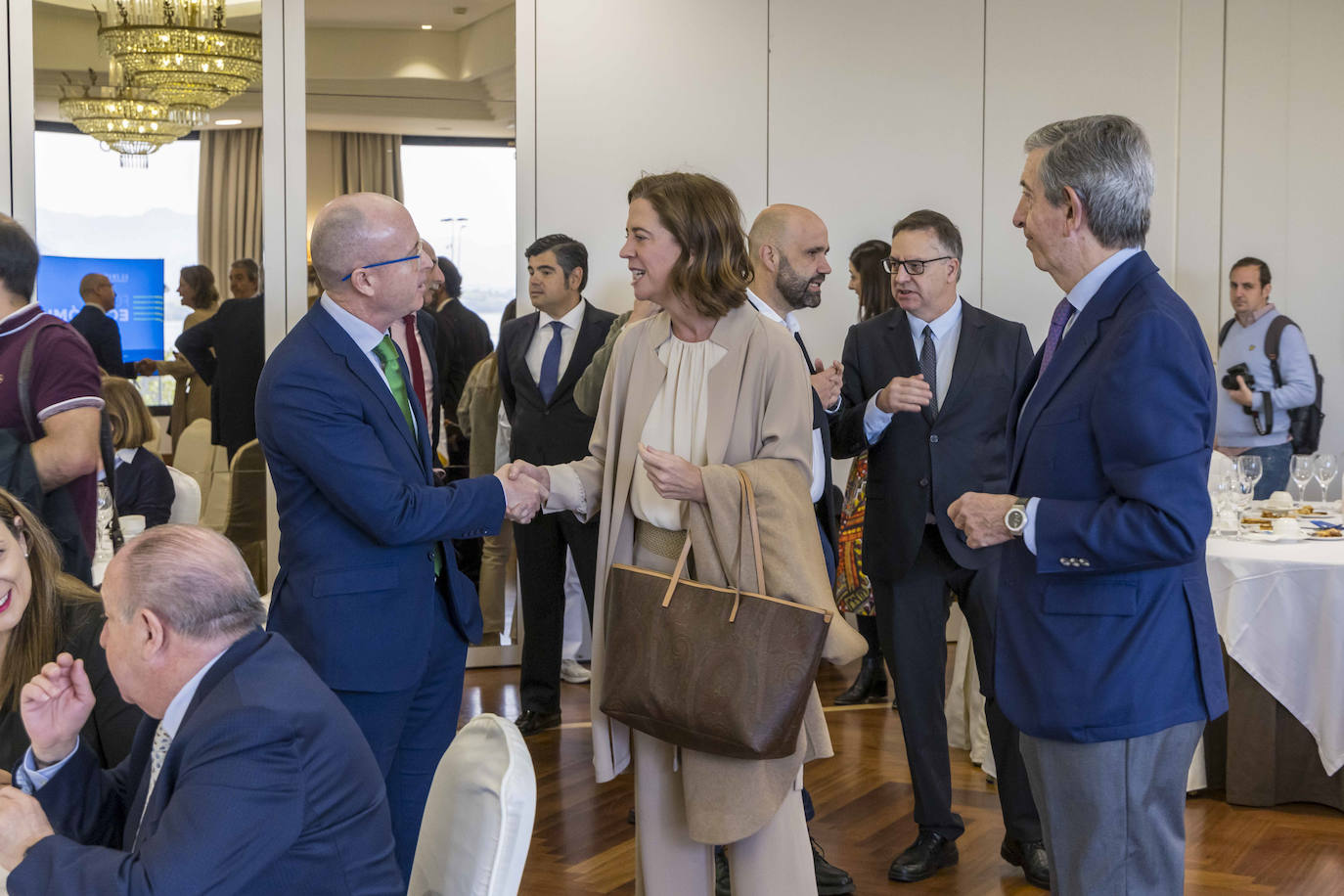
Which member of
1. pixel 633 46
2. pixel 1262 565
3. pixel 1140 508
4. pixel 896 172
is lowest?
pixel 1262 565

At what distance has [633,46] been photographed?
6125 mm

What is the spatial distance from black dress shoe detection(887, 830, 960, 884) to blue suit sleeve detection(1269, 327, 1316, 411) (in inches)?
172

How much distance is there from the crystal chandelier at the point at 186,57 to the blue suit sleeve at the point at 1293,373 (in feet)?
17.8

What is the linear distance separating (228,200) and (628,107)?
6.17 ft

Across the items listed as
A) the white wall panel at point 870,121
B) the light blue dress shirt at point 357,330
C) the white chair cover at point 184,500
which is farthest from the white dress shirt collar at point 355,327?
the white wall panel at point 870,121

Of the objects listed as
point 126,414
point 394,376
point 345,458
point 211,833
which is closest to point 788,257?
point 394,376

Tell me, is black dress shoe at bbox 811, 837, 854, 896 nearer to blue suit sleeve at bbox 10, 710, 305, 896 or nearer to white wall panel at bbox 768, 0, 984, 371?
blue suit sleeve at bbox 10, 710, 305, 896

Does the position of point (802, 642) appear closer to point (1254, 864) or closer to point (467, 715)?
point (1254, 864)

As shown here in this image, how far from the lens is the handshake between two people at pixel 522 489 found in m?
2.77

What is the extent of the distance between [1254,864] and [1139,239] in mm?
2272

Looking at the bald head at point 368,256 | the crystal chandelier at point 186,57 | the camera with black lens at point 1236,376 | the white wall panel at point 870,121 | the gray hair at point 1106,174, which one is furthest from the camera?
the camera with black lens at point 1236,376

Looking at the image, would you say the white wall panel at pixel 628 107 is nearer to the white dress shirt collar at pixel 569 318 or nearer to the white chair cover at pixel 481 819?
the white dress shirt collar at pixel 569 318

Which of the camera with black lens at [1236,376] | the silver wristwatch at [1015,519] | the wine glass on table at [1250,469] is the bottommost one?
the wine glass on table at [1250,469]

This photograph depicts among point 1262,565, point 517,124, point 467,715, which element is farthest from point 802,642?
point 517,124
